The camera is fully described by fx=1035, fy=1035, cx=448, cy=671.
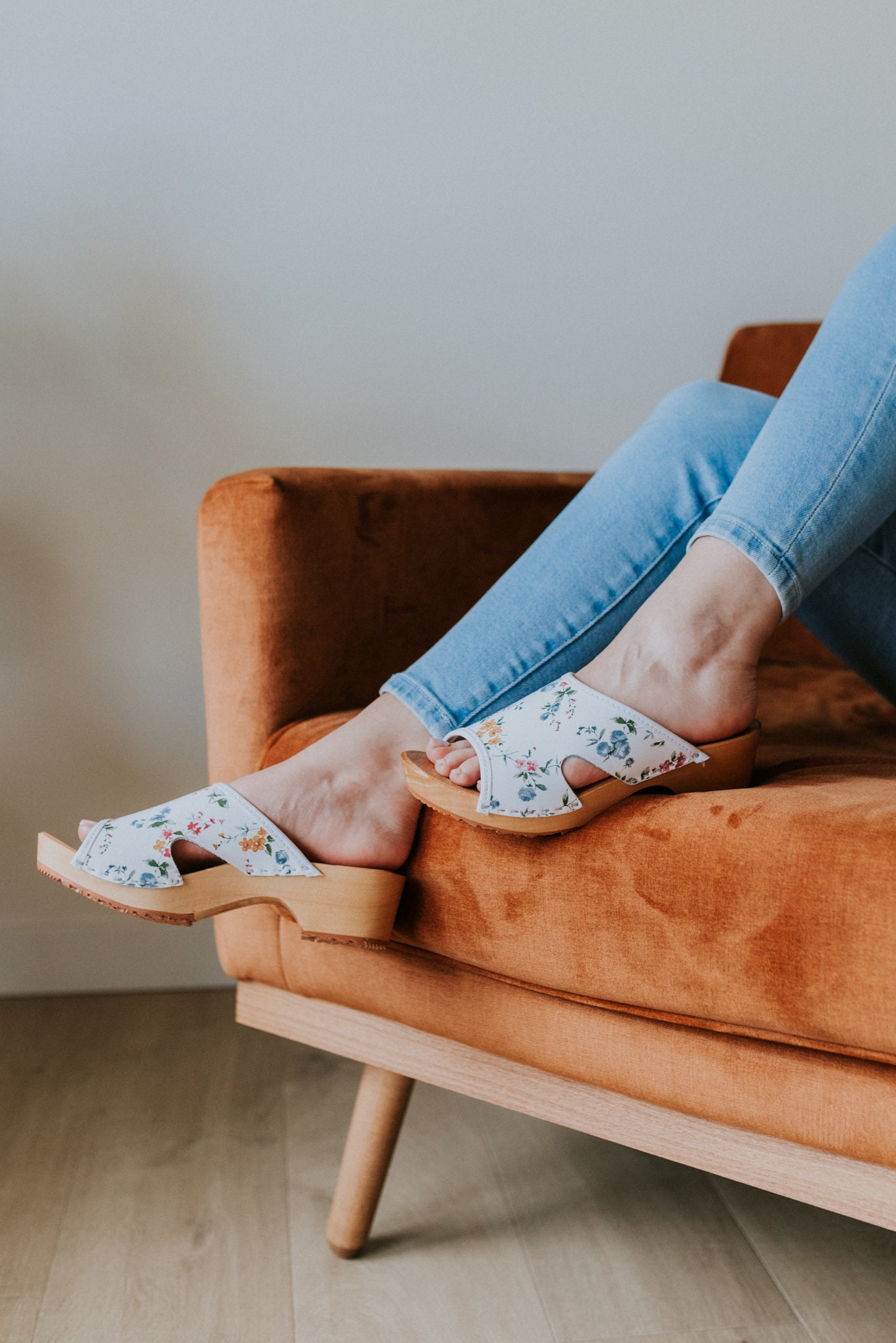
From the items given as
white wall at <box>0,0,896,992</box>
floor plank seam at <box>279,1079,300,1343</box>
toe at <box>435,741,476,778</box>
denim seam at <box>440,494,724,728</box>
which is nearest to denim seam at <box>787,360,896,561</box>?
denim seam at <box>440,494,724,728</box>

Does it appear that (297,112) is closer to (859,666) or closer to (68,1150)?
(859,666)

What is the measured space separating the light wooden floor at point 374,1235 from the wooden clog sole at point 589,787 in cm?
41

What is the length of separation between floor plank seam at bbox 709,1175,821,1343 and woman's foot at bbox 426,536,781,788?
17.8 inches

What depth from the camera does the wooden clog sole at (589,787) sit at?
0.58m

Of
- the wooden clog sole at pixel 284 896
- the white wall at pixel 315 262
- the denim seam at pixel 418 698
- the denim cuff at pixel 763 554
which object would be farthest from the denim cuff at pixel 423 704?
the white wall at pixel 315 262

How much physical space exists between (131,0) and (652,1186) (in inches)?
54.5

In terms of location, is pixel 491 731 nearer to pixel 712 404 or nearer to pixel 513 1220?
pixel 712 404

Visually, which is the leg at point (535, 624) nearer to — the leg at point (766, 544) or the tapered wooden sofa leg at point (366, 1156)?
the leg at point (766, 544)

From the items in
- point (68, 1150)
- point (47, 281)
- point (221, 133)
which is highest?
point (221, 133)

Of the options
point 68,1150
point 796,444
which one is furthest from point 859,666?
point 68,1150

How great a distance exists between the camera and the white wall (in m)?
1.23

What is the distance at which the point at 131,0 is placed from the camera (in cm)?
120

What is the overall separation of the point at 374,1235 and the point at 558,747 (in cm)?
52

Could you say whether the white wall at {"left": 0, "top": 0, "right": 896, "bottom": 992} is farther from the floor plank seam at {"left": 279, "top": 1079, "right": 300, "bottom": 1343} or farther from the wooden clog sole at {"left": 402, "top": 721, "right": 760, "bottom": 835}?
the wooden clog sole at {"left": 402, "top": 721, "right": 760, "bottom": 835}
